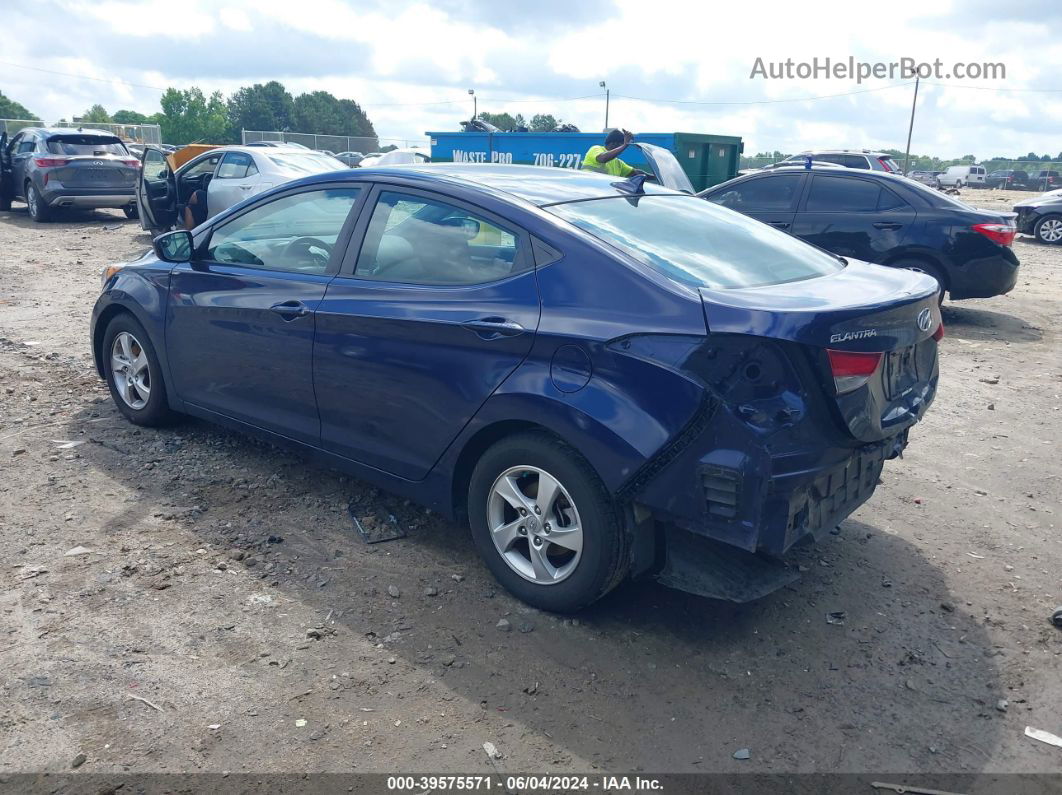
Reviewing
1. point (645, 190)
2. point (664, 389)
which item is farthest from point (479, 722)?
point (645, 190)

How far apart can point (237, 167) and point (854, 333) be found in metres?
12.5

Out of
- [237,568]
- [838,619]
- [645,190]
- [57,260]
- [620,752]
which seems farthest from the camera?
[57,260]

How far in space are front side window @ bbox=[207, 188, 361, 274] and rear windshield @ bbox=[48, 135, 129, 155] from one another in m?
14.5

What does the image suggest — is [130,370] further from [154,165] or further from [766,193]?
[154,165]

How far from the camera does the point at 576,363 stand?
131 inches

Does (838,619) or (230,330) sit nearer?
(838,619)

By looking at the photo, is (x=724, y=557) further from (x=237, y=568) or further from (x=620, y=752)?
(x=237, y=568)

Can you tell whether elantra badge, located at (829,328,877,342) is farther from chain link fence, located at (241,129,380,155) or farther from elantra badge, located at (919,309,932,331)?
chain link fence, located at (241,129,380,155)

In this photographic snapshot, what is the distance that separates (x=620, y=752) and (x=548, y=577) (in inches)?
34.0

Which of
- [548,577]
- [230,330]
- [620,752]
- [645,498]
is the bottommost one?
[620,752]

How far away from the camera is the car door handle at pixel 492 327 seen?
3496mm

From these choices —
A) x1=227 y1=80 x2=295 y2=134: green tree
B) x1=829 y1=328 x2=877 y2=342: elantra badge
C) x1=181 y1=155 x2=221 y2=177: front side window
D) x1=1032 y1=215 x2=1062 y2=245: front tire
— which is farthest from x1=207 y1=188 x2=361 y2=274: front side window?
x1=227 y1=80 x2=295 y2=134: green tree

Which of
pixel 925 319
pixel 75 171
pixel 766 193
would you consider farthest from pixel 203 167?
pixel 925 319

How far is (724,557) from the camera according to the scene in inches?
134
